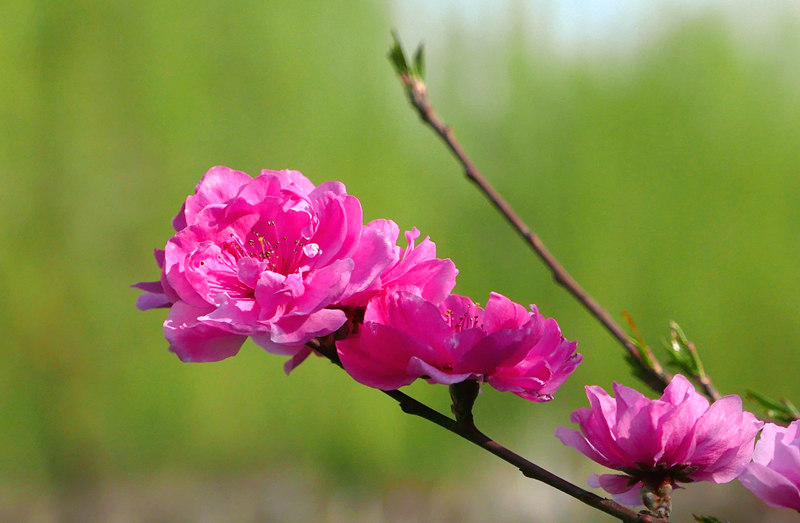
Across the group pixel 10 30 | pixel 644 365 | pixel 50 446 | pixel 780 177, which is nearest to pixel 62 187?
pixel 10 30

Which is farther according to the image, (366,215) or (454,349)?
(366,215)

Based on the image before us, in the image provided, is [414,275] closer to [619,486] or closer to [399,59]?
[619,486]

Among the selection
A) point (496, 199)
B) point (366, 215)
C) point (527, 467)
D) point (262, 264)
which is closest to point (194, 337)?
point (262, 264)

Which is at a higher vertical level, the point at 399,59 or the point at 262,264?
the point at 399,59

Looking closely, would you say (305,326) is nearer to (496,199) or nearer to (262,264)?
(262,264)

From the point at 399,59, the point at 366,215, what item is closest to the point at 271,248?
the point at 399,59

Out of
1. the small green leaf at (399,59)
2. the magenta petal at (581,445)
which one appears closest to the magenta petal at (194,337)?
the magenta petal at (581,445)

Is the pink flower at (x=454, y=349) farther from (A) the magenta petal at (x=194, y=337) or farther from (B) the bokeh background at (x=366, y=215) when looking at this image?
(B) the bokeh background at (x=366, y=215)

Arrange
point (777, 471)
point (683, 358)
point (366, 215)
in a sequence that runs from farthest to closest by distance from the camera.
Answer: point (366, 215) → point (683, 358) → point (777, 471)

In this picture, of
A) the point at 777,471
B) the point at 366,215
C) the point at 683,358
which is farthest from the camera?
the point at 366,215
